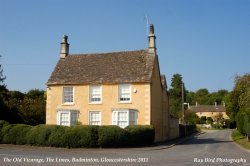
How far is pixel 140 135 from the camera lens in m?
31.6

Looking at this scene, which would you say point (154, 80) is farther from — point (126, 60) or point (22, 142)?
point (22, 142)

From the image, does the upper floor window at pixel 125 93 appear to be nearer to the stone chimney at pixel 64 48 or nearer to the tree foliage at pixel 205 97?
the stone chimney at pixel 64 48

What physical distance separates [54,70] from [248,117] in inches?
873

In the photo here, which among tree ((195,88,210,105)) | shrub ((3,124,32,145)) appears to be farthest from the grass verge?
tree ((195,88,210,105))

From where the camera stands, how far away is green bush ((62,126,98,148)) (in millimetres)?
29156

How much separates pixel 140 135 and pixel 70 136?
6.35 meters

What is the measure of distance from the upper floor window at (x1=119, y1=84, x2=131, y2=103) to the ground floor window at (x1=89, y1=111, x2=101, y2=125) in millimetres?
2900

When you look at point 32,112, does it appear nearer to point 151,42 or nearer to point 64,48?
point 64,48

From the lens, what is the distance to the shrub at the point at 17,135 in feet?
100.0

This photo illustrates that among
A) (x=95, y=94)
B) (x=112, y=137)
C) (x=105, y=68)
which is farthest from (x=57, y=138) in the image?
(x=105, y=68)

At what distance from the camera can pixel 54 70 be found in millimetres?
40500

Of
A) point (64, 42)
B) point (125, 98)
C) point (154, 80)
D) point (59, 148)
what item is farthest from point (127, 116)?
point (64, 42)

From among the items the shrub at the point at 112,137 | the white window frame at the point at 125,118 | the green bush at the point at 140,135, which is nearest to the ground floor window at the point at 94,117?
the white window frame at the point at 125,118

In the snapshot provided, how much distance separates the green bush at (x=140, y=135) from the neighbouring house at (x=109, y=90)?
2.79 m
